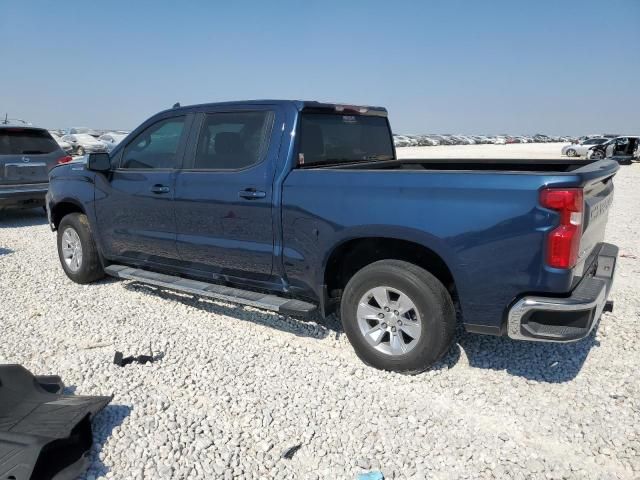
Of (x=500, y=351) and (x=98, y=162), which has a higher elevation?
(x=98, y=162)

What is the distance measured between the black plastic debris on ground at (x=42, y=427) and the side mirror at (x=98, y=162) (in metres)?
2.25

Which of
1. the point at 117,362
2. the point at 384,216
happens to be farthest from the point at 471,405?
the point at 117,362

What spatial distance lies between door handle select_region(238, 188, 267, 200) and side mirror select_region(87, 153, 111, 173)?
1.72m

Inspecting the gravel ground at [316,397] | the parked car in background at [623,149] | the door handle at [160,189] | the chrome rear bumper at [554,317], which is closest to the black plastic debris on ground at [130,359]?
the gravel ground at [316,397]

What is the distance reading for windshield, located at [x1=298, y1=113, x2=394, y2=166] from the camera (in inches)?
163

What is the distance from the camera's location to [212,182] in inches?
168

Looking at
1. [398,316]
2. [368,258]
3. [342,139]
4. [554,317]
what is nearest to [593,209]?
[554,317]

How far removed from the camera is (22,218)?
1040 centimetres

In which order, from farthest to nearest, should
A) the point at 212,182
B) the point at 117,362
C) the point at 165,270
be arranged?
the point at 165,270 < the point at 212,182 < the point at 117,362

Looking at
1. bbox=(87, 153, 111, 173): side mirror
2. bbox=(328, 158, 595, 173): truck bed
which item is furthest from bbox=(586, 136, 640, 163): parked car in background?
bbox=(87, 153, 111, 173): side mirror

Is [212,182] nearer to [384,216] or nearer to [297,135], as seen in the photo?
[297,135]

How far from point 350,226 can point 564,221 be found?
132cm

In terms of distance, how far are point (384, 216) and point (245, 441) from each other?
A: 5.27 feet

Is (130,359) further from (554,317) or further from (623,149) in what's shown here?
(623,149)
